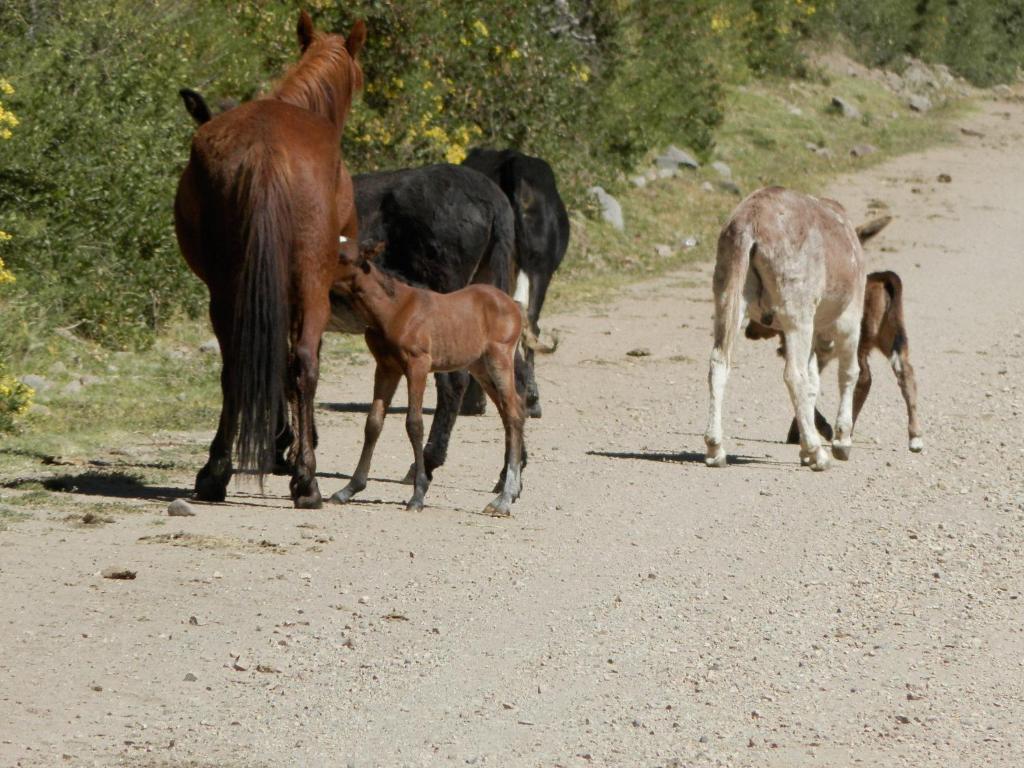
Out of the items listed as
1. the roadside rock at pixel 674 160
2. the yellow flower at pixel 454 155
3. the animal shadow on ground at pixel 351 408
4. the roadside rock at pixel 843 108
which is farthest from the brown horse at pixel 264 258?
the roadside rock at pixel 843 108

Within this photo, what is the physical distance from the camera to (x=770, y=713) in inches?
215

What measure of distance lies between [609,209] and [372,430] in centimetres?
1283

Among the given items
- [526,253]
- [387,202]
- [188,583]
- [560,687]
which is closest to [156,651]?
[188,583]

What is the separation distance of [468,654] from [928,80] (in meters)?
37.4

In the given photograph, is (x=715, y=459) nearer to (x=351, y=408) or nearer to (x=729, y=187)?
(x=351, y=408)

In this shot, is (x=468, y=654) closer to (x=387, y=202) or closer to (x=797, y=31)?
(x=387, y=202)

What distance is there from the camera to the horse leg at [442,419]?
912 cm

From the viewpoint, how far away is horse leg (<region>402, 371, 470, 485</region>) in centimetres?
912

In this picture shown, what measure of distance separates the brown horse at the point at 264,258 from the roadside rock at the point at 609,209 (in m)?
12.7

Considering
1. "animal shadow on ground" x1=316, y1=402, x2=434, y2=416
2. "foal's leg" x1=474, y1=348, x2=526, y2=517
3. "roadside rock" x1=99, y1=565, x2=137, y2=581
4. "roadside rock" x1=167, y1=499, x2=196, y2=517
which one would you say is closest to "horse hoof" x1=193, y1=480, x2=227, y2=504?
"roadside rock" x1=167, y1=499, x2=196, y2=517

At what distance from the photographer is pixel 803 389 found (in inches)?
401

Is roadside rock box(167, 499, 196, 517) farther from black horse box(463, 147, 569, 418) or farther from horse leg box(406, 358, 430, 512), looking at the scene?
black horse box(463, 147, 569, 418)

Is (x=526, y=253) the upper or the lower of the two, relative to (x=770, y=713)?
upper

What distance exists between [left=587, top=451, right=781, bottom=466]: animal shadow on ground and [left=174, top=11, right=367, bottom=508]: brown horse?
2.77 metres
